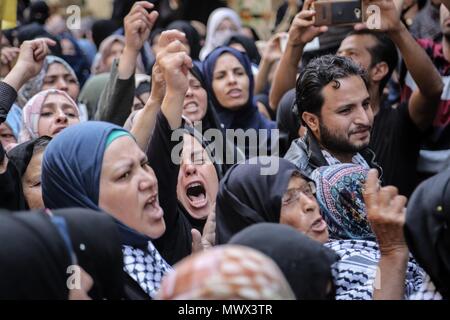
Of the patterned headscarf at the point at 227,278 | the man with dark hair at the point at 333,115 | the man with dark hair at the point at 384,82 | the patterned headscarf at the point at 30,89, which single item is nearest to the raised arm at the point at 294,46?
the man with dark hair at the point at 384,82

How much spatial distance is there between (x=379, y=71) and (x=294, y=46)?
1.55 feet

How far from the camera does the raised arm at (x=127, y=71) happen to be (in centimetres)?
466

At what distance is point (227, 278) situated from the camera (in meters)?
1.95

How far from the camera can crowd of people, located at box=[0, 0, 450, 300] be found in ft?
7.54

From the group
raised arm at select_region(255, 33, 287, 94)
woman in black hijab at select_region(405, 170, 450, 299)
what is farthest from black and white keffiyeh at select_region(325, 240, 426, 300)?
raised arm at select_region(255, 33, 287, 94)

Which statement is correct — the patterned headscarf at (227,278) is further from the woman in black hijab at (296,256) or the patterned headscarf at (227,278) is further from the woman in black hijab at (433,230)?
the woman in black hijab at (433,230)

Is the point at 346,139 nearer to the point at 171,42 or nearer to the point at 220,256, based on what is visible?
the point at 171,42

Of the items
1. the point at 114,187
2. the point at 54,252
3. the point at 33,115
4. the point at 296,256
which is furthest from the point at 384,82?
the point at 54,252

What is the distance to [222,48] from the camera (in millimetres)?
5977

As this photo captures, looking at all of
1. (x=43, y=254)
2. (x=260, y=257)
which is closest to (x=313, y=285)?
(x=260, y=257)

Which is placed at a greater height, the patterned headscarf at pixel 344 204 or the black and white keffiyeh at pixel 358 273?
the patterned headscarf at pixel 344 204

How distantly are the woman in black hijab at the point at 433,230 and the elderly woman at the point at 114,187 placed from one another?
2.74 feet

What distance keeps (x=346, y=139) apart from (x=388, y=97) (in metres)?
2.37

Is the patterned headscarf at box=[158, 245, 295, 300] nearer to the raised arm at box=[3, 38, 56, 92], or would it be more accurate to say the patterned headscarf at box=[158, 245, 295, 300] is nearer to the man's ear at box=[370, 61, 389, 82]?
the raised arm at box=[3, 38, 56, 92]
